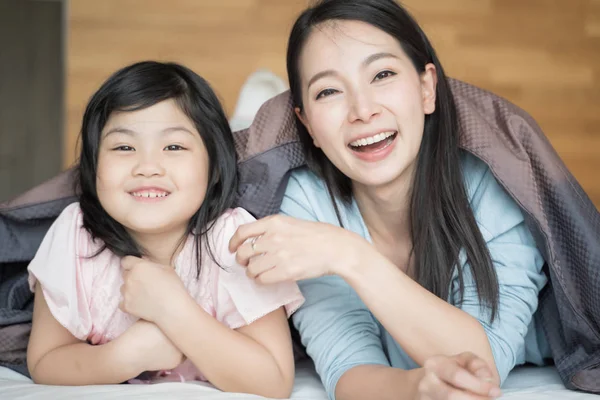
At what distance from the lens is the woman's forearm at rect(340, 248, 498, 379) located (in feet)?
3.59

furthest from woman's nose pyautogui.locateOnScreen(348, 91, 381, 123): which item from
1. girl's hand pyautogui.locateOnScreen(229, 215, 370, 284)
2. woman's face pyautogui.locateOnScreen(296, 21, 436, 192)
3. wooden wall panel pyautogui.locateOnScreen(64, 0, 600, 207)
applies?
wooden wall panel pyautogui.locateOnScreen(64, 0, 600, 207)

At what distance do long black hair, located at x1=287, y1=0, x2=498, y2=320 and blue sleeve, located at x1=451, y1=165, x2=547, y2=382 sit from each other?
0.9 inches

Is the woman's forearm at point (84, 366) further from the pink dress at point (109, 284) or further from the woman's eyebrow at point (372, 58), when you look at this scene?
the woman's eyebrow at point (372, 58)

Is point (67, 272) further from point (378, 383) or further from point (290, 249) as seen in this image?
point (378, 383)

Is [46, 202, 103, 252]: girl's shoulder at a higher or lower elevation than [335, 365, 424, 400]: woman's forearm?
higher

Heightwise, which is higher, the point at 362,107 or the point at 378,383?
the point at 362,107

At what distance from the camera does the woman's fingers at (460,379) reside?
0.90m

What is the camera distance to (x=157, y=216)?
4.11 ft

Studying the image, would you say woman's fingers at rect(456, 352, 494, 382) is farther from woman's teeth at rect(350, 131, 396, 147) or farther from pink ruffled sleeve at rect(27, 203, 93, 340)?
pink ruffled sleeve at rect(27, 203, 93, 340)

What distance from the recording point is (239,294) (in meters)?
1.22

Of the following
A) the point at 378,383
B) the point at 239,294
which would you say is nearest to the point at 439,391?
the point at 378,383

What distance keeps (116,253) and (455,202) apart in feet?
1.95

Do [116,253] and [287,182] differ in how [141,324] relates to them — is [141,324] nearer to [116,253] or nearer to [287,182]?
[116,253]

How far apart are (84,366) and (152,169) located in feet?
1.08
